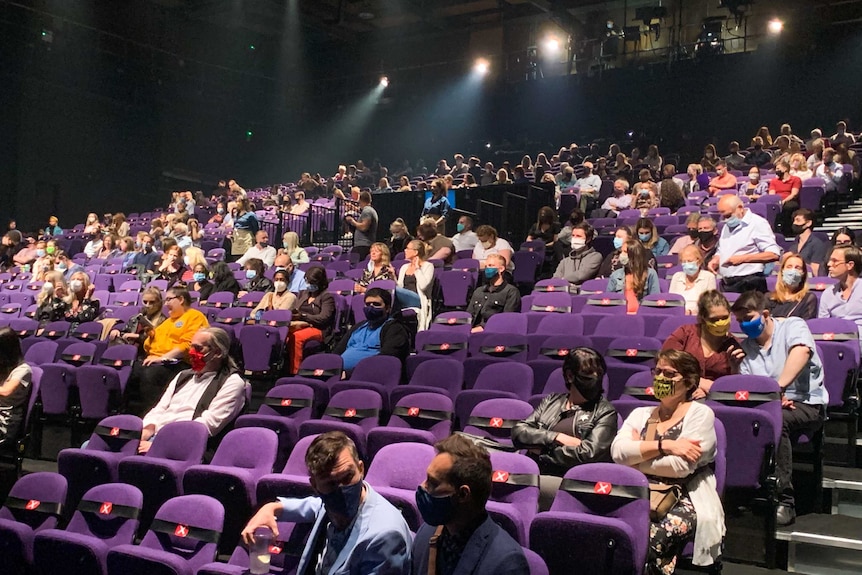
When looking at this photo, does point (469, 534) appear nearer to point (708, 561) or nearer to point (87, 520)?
point (708, 561)

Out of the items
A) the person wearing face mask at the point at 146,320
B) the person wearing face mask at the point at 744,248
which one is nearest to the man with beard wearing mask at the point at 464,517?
the person wearing face mask at the point at 744,248

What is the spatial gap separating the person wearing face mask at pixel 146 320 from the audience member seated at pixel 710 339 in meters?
3.78

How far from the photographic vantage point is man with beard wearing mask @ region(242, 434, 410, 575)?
2359 millimetres

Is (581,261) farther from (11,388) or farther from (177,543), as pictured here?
(177,543)

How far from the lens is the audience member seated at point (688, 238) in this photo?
6.45 meters

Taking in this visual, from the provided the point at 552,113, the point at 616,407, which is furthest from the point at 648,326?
the point at 552,113

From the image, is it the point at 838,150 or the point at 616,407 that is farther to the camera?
the point at 838,150

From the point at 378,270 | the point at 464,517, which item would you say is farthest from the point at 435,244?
the point at 464,517

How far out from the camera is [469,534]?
7.03ft

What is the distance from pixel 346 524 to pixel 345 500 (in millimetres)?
96

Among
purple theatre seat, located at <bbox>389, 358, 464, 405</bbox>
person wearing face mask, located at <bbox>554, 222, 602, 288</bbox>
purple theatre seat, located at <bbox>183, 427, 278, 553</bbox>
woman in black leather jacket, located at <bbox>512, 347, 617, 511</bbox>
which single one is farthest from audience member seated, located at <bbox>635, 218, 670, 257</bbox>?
purple theatre seat, located at <bbox>183, 427, 278, 553</bbox>

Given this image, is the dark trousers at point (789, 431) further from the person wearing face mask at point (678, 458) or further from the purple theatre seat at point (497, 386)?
the purple theatre seat at point (497, 386)

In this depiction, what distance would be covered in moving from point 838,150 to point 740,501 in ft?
23.9

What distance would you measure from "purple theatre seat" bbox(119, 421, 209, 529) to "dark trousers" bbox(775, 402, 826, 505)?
8.60ft
